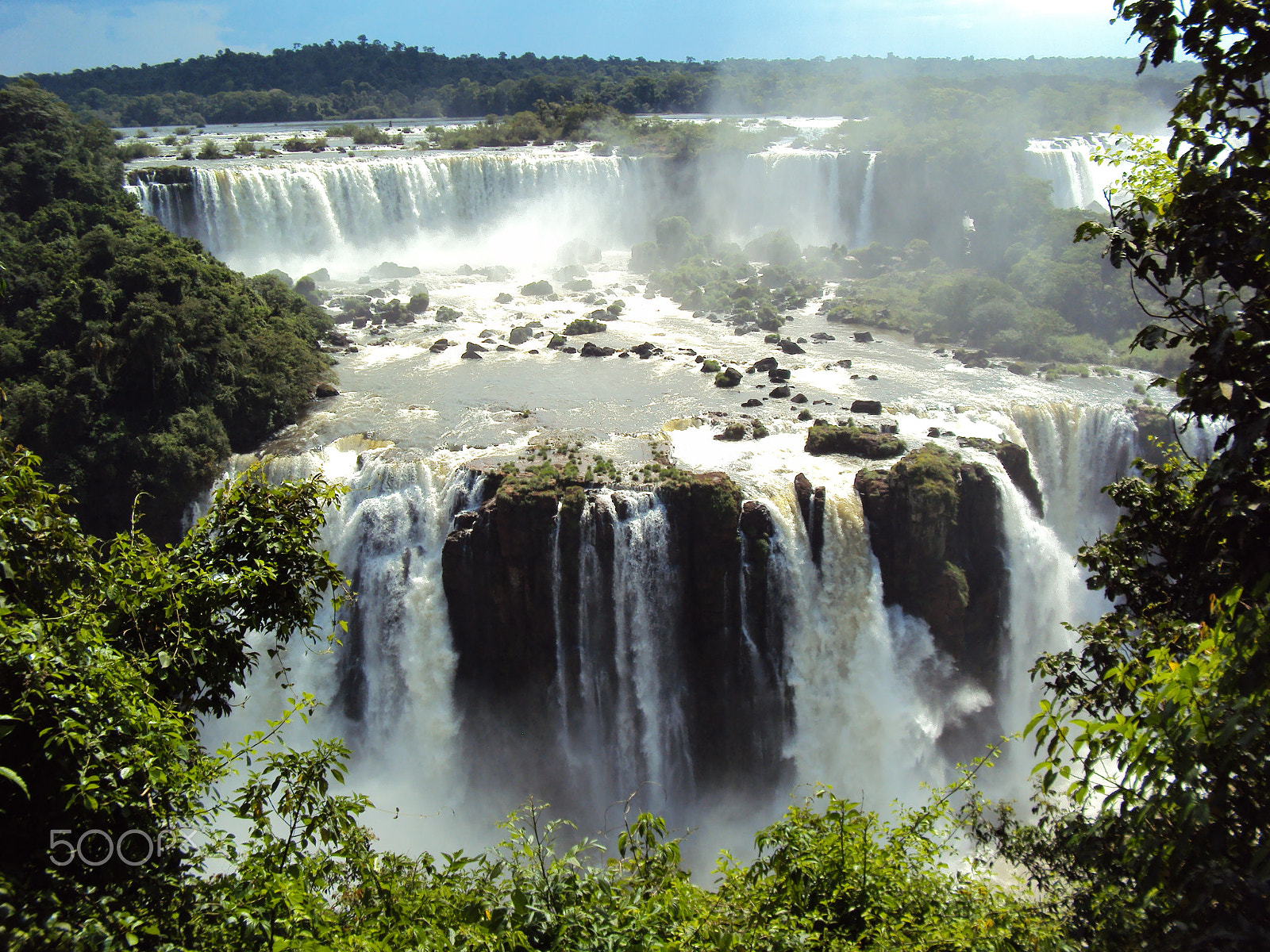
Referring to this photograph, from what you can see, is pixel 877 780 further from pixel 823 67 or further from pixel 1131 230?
pixel 823 67

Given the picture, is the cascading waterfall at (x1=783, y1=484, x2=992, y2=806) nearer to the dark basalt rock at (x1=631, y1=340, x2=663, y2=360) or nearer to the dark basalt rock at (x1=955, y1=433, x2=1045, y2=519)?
the dark basalt rock at (x1=955, y1=433, x2=1045, y2=519)

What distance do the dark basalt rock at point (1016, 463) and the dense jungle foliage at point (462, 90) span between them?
168ft

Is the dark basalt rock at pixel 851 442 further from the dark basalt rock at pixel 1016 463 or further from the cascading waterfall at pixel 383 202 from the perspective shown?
the cascading waterfall at pixel 383 202

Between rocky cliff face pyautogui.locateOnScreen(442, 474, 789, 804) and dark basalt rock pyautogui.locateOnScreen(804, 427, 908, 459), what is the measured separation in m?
3.69

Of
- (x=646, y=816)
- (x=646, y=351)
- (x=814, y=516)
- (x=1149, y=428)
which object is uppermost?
→ (x=646, y=816)

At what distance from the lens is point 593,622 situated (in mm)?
18406

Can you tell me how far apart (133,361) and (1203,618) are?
74.7ft

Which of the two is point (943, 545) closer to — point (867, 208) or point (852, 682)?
point (852, 682)

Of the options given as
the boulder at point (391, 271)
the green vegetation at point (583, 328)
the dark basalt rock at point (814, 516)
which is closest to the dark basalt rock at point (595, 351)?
the green vegetation at point (583, 328)

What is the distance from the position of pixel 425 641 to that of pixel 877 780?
34.7 feet

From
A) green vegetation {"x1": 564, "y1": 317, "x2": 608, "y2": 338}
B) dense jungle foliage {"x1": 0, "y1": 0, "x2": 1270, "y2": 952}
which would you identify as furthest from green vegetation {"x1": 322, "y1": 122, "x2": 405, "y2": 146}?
dense jungle foliage {"x1": 0, "y1": 0, "x2": 1270, "y2": 952}

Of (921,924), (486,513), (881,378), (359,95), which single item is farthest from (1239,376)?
(359,95)

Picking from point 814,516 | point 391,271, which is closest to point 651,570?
point 814,516

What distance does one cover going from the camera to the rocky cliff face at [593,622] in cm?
1811
